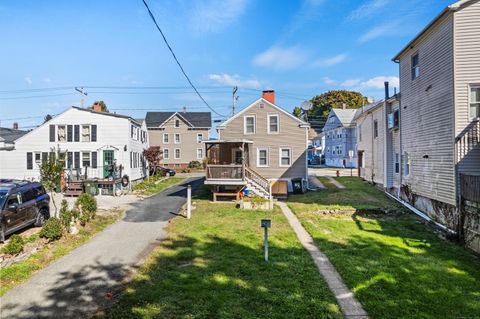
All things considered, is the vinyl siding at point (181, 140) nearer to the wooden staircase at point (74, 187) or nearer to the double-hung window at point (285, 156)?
the wooden staircase at point (74, 187)

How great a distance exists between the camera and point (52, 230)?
11023 millimetres

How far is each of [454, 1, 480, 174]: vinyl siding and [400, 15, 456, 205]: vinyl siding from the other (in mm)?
240

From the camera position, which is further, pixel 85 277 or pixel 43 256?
pixel 43 256

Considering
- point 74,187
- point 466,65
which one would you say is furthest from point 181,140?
point 466,65

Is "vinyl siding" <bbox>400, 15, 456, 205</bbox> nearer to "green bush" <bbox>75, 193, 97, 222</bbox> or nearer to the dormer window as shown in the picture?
the dormer window

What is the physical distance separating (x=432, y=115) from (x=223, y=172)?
11850mm

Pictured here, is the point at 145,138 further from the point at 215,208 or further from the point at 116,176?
the point at 215,208

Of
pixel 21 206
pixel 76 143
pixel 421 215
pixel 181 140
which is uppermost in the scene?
pixel 181 140

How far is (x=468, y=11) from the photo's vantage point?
12.5 m

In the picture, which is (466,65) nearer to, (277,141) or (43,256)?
(277,141)

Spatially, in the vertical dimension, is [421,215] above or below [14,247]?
below

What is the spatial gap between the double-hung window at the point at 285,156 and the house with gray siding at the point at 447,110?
921cm

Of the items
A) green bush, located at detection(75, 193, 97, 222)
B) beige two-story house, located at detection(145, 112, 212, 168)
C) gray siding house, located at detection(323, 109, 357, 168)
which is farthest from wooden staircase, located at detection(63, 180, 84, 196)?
gray siding house, located at detection(323, 109, 357, 168)

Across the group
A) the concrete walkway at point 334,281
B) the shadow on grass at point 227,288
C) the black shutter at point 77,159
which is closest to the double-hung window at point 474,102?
the concrete walkway at point 334,281
